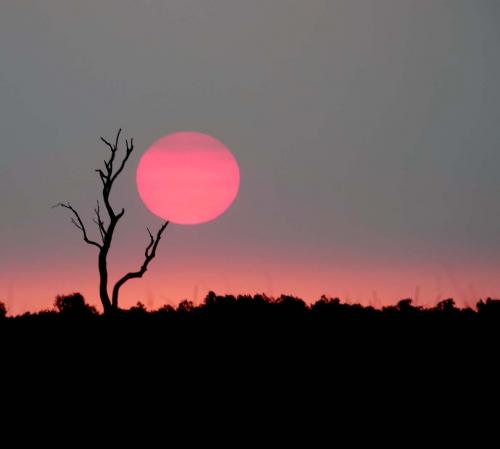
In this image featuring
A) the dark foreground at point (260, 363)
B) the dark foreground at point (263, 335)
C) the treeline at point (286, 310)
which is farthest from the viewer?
the treeline at point (286, 310)

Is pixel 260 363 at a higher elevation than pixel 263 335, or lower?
lower

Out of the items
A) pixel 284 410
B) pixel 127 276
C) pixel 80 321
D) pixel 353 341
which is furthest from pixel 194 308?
pixel 127 276

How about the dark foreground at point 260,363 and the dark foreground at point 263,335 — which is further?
the dark foreground at point 263,335

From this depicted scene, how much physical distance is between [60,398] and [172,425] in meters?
3.58

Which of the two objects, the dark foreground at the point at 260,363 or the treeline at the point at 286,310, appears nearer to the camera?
the dark foreground at the point at 260,363

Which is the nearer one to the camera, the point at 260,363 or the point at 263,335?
the point at 260,363

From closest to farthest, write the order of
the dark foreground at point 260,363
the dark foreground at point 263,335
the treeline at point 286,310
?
1. the dark foreground at point 260,363
2. the dark foreground at point 263,335
3. the treeline at point 286,310

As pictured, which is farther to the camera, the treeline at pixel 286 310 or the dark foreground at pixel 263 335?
the treeline at pixel 286 310

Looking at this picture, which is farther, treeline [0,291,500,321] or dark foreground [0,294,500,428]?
treeline [0,291,500,321]

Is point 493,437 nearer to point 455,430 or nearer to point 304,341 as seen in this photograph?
point 455,430

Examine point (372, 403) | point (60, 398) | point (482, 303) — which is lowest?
Answer: point (372, 403)

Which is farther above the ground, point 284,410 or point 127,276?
point 127,276

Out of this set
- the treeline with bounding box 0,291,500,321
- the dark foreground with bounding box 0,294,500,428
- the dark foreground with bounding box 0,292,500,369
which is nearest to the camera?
the dark foreground with bounding box 0,294,500,428

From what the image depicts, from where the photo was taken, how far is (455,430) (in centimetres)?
1881
